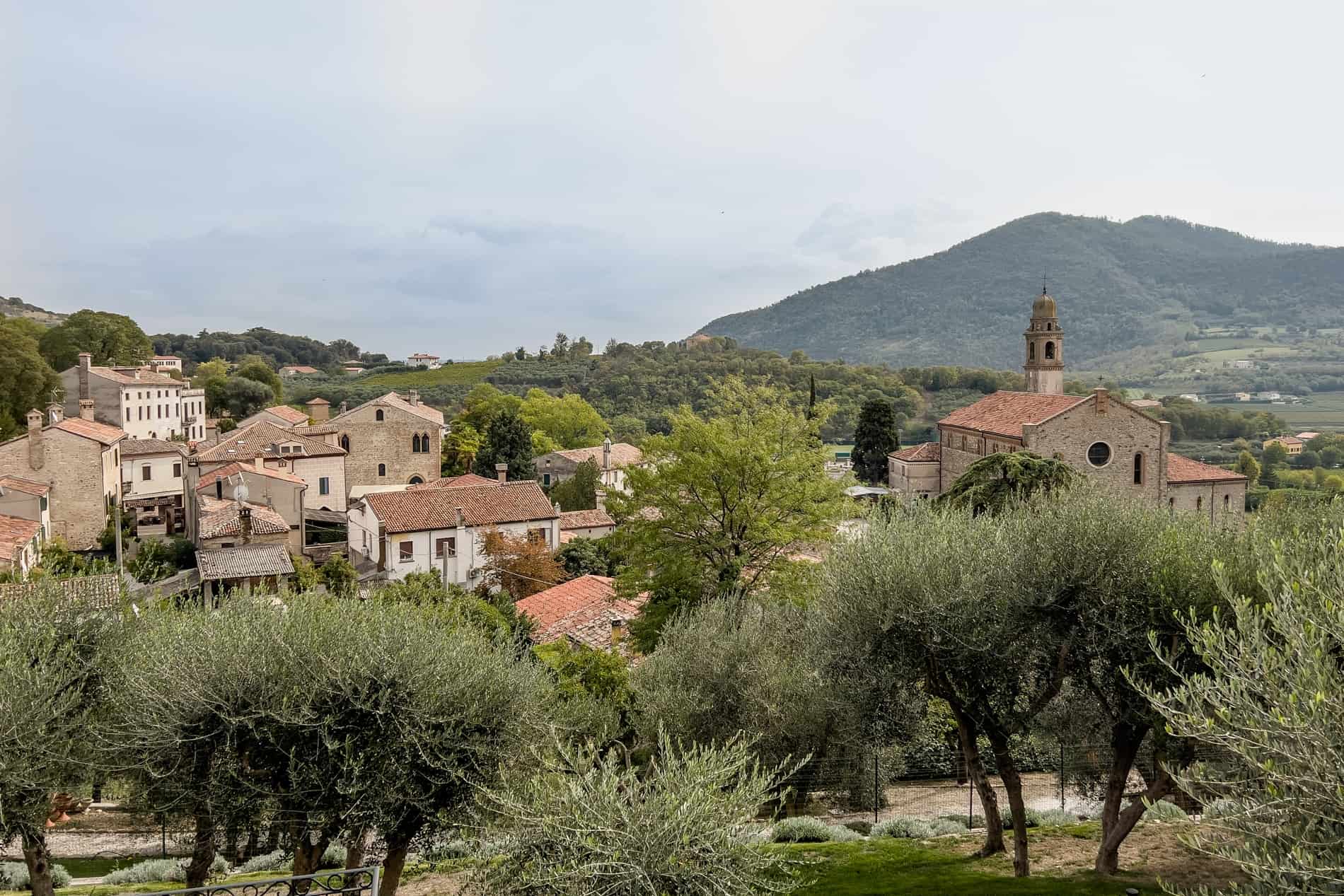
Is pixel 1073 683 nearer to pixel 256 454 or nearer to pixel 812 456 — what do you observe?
pixel 812 456

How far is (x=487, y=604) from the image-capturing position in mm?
26500

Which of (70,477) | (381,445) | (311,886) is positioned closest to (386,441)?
(381,445)

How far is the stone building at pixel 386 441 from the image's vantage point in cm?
5681

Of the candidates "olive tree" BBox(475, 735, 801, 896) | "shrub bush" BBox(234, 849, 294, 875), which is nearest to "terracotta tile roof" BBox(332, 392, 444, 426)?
"shrub bush" BBox(234, 849, 294, 875)

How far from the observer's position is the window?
43875 millimetres

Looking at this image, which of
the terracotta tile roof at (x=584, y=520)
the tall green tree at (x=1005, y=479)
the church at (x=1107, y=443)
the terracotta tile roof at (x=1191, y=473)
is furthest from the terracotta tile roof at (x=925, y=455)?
the tall green tree at (x=1005, y=479)

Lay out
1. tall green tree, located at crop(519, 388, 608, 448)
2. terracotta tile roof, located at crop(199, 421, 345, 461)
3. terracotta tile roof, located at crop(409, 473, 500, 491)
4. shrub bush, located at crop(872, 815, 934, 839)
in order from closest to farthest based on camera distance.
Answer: shrub bush, located at crop(872, 815, 934, 839), terracotta tile roof, located at crop(409, 473, 500, 491), terracotta tile roof, located at crop(199, 421, 345, 461), tall green tree, located at crop(519, 388, 608, 448)

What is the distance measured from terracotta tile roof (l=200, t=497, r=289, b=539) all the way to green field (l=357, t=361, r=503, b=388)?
81.1 metres

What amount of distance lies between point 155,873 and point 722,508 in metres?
14.8

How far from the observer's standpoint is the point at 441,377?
5276 inches

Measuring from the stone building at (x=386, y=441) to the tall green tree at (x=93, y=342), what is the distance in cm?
3137

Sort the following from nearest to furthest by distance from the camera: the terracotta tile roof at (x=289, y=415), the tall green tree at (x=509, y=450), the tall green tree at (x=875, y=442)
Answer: the tall green tree at (x=509, y=450), the terracotta tile roof at (x=289, y=415), the tall green tree at (x=875, y=442)

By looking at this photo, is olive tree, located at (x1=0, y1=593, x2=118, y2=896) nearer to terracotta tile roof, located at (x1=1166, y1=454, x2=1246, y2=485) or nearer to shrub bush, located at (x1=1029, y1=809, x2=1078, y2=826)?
shrub bush, located at (x1=1029, y1=809, x2=1078, y2=826)

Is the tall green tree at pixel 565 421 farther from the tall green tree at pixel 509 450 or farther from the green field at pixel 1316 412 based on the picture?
the green field at pixel 1316 412
